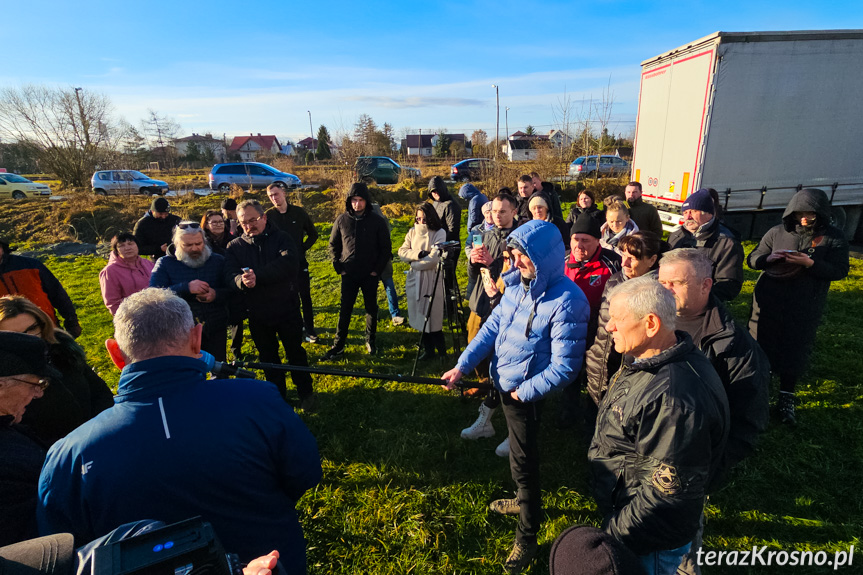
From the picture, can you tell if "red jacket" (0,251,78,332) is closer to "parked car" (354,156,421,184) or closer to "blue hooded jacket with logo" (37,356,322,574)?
"blue hooded jacket with logo" (37,356,322,574)

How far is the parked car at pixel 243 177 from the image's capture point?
2016 cm

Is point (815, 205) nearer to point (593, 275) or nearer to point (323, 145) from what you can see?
point (593, 275)

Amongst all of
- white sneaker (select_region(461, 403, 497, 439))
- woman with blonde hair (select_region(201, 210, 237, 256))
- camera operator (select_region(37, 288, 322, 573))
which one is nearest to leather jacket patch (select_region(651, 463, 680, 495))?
camera operator (select_region(37, 288, 322, 573))

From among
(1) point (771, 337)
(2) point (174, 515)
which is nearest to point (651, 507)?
(2) point (174, 515)

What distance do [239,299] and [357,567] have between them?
2481 millimetres

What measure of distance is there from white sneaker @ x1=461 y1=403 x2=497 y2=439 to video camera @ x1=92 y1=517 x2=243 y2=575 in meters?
3.01

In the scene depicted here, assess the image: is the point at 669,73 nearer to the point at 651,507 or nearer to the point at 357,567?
the point at 651,507

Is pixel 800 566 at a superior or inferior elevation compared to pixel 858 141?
inferior

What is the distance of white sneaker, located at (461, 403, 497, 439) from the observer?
3.74m

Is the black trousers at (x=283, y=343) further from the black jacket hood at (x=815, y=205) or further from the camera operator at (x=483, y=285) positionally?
the black jacket hood at (x=815, y=205)

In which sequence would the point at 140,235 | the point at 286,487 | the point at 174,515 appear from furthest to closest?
the point at 140,235 < the point at 286,487 < the point at 174,515

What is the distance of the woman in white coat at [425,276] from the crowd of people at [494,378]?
108mm

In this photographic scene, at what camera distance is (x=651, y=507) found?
5.24ft

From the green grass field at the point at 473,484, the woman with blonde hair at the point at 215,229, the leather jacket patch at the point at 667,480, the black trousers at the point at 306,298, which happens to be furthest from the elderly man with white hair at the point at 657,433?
the woman with blonde hair at the point at 215,229
